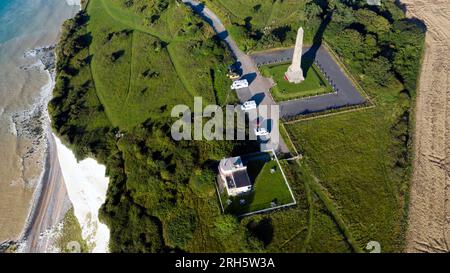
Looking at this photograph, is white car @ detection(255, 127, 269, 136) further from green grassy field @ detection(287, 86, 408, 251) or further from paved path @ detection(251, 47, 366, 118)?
paved path @ detection(251, 47, 366, 118)

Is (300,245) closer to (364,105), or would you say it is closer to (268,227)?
(268,227)

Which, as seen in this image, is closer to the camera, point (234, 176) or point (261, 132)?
point (234, 176)

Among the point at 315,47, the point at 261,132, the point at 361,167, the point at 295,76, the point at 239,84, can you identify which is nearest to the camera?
the point at 361,167

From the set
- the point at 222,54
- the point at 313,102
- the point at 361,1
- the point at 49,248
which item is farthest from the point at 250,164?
the point at 361,1

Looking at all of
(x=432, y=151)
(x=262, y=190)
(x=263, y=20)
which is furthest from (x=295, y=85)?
(x=432, y=151)

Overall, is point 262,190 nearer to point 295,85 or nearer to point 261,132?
point 261,132

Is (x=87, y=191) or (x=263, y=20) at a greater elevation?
(x=263, y=20)
